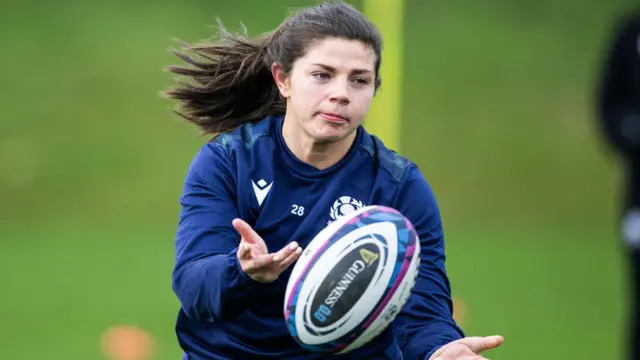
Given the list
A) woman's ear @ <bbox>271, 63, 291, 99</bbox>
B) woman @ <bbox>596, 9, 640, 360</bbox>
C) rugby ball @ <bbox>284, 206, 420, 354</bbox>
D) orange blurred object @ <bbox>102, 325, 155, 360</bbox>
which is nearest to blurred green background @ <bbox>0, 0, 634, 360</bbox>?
orange blurred object @ <bbox>102, 325, 155, 360</bbox>

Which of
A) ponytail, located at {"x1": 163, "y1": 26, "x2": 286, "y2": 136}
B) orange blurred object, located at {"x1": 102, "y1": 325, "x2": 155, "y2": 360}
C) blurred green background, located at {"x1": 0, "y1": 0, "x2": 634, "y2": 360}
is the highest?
ponytail, located at {"x1": 163, "y1": 26, "x2": 286, "y2": 136}

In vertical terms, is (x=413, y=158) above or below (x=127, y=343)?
above

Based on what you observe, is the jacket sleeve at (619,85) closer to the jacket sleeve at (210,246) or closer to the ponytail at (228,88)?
the ponytail at (228,88)

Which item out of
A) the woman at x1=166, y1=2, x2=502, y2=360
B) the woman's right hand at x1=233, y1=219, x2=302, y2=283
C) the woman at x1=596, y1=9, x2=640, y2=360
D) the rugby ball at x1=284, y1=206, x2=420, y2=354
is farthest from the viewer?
the woman at x1=596, y1=9, x2=640, y2=360

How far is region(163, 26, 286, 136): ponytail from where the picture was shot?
4789 millimetres

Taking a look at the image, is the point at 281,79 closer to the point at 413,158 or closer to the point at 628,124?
the point at 628,124

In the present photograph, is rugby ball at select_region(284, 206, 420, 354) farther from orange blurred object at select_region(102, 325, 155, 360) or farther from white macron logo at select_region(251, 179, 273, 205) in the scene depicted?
orange blurred object at select_region(102, 325, 155, 360)

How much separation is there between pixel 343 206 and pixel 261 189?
272 millimetres

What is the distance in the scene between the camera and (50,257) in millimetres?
10680

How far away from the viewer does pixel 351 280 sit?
3.79 metres

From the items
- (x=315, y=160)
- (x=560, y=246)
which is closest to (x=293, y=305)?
(x=315, y=160)

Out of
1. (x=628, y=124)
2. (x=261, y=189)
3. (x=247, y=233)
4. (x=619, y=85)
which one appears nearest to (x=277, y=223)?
(x=261, y=189)

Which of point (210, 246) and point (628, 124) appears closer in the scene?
point (210, 246)

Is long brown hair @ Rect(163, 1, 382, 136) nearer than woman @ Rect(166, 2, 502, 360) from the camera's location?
No
